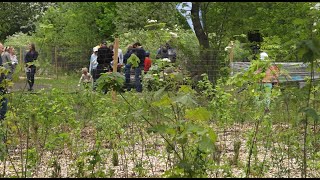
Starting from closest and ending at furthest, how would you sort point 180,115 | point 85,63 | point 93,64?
point 180,115 → point 93,64 → point 85,63

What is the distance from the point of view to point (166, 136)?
5.74m

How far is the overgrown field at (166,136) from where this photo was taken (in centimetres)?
440

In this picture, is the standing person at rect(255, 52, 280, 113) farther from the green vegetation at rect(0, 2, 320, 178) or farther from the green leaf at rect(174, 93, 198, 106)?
the green leaf at rect(174, 93, 198, 106)

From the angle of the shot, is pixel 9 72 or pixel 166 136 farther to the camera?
pixel 166 136

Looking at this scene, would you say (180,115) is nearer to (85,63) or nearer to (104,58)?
(104,58)

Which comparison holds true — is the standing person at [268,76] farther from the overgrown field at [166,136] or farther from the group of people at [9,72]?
the group of people at [9,72]

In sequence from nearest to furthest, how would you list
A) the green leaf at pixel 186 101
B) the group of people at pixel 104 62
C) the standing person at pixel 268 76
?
the green leaf at pixel 186 101 → the standing person at pixel 268 76 → the group of people at pixel 104 62

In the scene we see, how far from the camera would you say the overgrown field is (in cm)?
440

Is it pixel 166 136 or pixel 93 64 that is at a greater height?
pixel 93 64

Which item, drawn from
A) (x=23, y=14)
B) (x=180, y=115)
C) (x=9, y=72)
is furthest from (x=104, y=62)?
(x=23, y=14)

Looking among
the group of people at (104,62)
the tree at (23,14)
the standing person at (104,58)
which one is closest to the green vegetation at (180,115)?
the group of people at (104,62)

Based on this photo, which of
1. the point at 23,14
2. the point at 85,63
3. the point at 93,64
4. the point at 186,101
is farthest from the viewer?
the point at 23,14

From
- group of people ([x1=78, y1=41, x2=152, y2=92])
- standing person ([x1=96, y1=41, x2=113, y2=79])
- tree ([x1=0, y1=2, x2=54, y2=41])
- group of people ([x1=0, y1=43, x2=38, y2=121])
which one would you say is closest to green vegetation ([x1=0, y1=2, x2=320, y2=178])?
group of people ([x1=0, y1=43, x2=38, y2=121])

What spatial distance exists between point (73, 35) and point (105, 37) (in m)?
3.05
